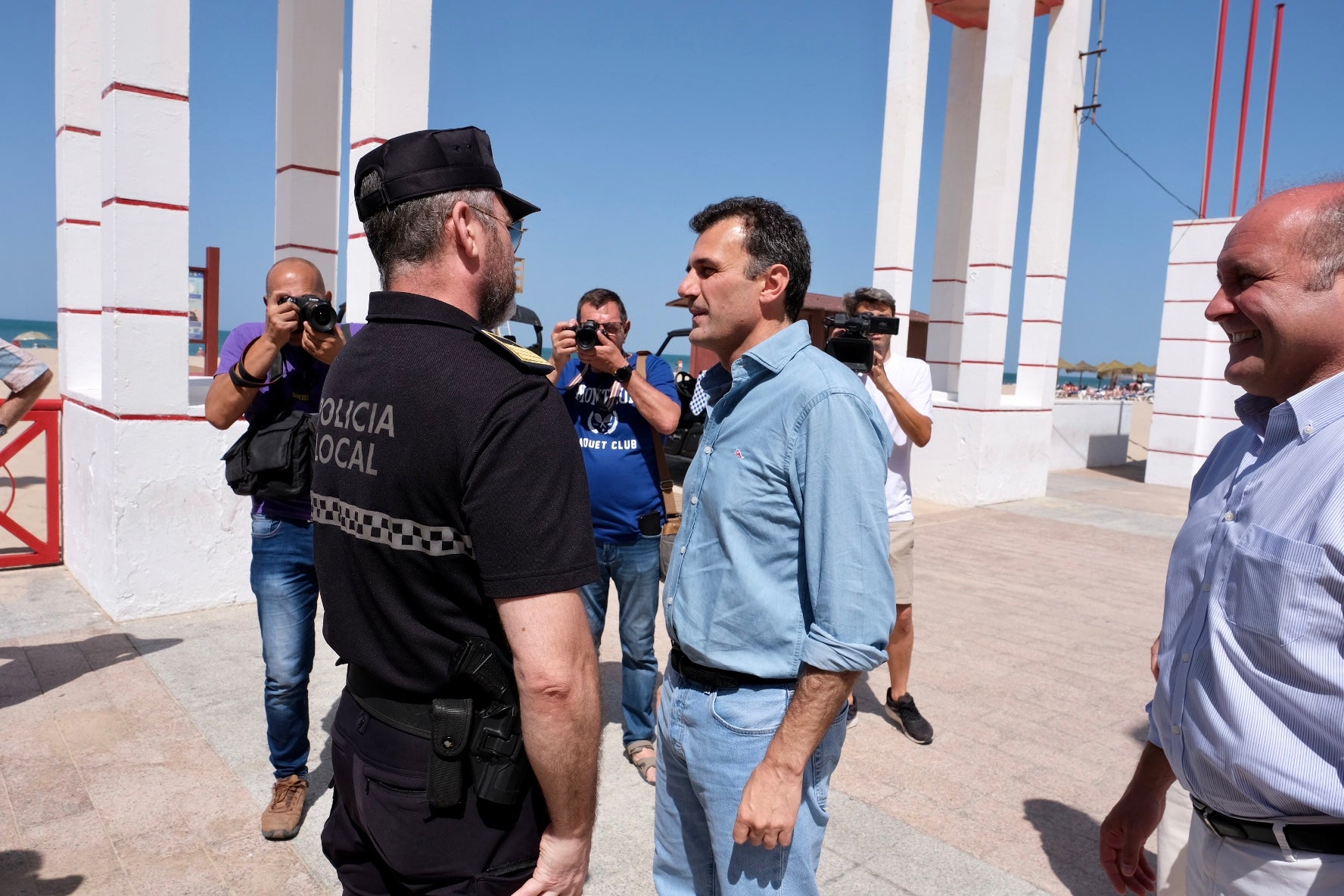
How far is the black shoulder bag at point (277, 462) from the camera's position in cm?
314

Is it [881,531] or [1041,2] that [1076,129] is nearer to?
[1041,2]

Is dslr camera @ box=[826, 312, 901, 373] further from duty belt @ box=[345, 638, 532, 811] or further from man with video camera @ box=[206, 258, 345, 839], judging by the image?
duty belt @ box=[345, 638, 532, 811]

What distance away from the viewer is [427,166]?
1.65 m

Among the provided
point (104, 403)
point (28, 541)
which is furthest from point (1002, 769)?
point (28, 541)

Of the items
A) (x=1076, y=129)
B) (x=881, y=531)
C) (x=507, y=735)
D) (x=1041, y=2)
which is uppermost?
(x=1041, y=2)

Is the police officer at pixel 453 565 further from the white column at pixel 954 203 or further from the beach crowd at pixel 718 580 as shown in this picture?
the white column at pixel 954 203

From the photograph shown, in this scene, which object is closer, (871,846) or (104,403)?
(871,846)

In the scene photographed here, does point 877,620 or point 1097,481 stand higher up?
point 877,620

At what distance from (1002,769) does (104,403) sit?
5821mm

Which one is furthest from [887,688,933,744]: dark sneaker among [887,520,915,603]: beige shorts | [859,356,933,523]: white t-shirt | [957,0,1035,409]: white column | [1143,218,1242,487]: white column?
[1143,218,1242,487]: white column

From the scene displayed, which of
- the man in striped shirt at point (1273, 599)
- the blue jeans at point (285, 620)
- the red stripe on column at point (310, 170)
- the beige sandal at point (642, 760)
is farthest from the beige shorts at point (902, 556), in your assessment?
the red stripe on column at point (310, 170)

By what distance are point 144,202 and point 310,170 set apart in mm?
3806

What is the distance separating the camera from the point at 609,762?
4.02 m

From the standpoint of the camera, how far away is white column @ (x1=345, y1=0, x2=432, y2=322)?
5.80 m
